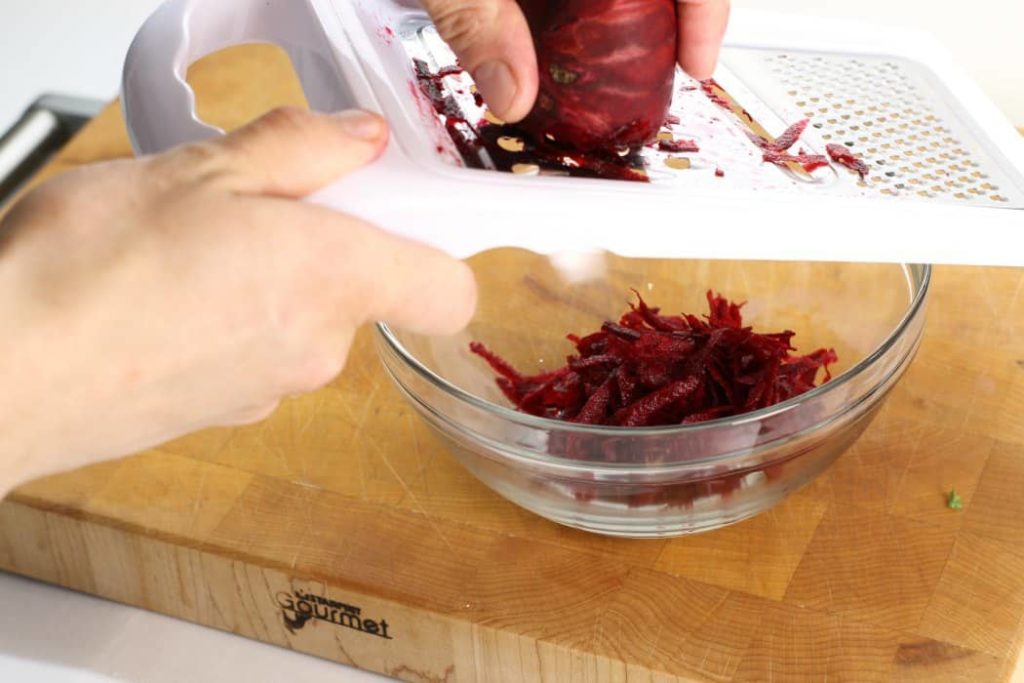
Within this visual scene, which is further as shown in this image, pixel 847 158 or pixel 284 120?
pixel 847 158

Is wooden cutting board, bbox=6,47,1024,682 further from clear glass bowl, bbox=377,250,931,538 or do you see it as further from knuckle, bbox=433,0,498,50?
knuckle, bbox=433,0,498,50

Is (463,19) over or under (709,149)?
over

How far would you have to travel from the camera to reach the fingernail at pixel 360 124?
0.74m

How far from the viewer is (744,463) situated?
3.00 ft

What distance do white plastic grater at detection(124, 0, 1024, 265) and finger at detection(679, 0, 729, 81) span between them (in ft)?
0.14

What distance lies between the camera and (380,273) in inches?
28.9

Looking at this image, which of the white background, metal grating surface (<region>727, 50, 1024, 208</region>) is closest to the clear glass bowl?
metal grating surface (<region>727, 50, 1024, 208</region>)

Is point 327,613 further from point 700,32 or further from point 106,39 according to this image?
point 106,39

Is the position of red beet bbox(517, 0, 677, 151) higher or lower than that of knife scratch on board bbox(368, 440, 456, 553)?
higher

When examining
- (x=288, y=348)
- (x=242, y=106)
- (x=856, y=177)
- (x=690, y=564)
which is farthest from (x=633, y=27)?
(x=242, y=106)

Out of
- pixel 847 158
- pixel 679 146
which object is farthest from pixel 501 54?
pixel 847 158

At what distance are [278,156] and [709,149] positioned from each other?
0.30 metres

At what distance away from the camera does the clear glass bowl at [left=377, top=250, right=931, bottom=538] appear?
90 cm

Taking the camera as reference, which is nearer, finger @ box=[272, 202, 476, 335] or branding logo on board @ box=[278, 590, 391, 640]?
finger @ box=[272, 202, 476, 335]
